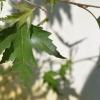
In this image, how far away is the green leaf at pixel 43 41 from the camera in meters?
0.58

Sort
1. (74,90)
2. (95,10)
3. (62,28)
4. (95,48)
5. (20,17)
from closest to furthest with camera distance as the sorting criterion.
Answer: (20,17) → (95,10) → (95,48) → (62,28) → (74,90)

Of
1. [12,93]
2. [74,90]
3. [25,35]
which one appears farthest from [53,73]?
[25,35]

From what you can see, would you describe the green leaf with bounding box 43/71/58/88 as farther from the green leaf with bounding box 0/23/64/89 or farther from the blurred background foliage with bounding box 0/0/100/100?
the green leaf with bounding box 0/23/64/89

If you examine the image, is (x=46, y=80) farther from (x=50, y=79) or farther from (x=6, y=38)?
(x=6, y=38)

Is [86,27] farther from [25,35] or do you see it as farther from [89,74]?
[25,35]

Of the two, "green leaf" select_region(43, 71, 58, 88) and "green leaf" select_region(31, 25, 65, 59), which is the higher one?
"green leaf" select_region(31, 25, 65, 59)

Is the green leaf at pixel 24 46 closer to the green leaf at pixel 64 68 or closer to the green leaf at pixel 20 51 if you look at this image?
the green leaf at pixel 20 51

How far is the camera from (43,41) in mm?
593

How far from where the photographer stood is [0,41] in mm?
572

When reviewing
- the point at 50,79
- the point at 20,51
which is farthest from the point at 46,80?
the point at 20,51

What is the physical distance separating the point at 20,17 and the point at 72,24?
615 mm

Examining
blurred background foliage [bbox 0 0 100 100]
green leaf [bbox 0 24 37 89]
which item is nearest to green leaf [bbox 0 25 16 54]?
green leaf [bbox 0 24 37 89]

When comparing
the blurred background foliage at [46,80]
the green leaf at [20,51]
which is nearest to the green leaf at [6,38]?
the green leaf at [20,51]

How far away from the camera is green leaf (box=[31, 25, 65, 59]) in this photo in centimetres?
58
